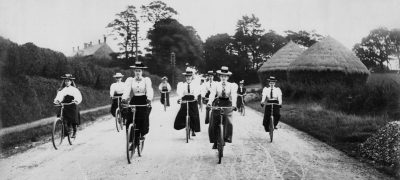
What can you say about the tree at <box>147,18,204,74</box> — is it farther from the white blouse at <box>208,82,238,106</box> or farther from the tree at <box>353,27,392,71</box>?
the white blouse at <box>208,82,238,106</box>

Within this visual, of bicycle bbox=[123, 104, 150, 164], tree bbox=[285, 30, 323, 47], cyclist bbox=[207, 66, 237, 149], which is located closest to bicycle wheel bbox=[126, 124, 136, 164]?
bicycle bbox=[123, 104, 150, 164]

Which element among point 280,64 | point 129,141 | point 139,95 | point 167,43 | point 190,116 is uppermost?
point 167,43

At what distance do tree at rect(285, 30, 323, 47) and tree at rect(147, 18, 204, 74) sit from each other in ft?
94.6

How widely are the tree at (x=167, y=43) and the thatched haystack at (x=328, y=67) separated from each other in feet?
108

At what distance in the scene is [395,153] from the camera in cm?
846

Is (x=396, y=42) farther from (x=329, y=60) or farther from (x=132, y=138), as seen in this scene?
(x=132, y=138)

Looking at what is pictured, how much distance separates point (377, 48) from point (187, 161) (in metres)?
30.5

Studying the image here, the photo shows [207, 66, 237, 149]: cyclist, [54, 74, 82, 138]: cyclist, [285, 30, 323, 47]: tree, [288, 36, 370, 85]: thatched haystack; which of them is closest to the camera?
[207, 66, 237, 149]: cyclist

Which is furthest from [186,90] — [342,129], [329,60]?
[329,60]

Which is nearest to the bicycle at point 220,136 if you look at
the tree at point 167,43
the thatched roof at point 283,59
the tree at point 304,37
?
the thatched roof at point 283,59

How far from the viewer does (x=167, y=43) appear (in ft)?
208

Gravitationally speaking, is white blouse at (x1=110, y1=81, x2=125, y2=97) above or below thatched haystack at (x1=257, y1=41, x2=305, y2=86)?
below

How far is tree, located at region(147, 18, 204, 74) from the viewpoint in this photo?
62.5 m

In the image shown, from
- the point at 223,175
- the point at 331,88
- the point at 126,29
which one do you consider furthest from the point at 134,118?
the point at 126,29
